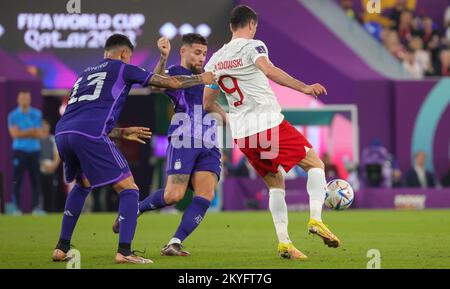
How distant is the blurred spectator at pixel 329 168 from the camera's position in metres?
21.2

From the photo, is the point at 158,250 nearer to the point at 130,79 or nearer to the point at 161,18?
the point at 130,79

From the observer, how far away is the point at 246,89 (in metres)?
9.77

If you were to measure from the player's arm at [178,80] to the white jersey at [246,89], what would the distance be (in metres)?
0.35

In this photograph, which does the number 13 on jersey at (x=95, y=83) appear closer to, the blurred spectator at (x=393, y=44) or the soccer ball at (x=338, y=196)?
the soccer ball at (x=338, y=196)

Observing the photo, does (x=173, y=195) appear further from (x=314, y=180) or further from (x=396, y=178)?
(x=396, y=178)

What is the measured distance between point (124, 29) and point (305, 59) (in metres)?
4.35

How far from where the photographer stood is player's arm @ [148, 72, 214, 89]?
902cm

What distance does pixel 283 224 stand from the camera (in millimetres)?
9641

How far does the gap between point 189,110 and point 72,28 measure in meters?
11.6

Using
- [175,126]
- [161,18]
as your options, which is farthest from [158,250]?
[161,18]

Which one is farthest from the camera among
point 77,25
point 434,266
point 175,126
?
point 77,25

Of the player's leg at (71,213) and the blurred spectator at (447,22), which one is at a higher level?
the blurred spectator at (447,22)

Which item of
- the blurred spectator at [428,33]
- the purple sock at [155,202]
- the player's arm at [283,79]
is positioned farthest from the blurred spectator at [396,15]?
the player's arm at [283,79]

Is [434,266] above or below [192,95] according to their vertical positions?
below
